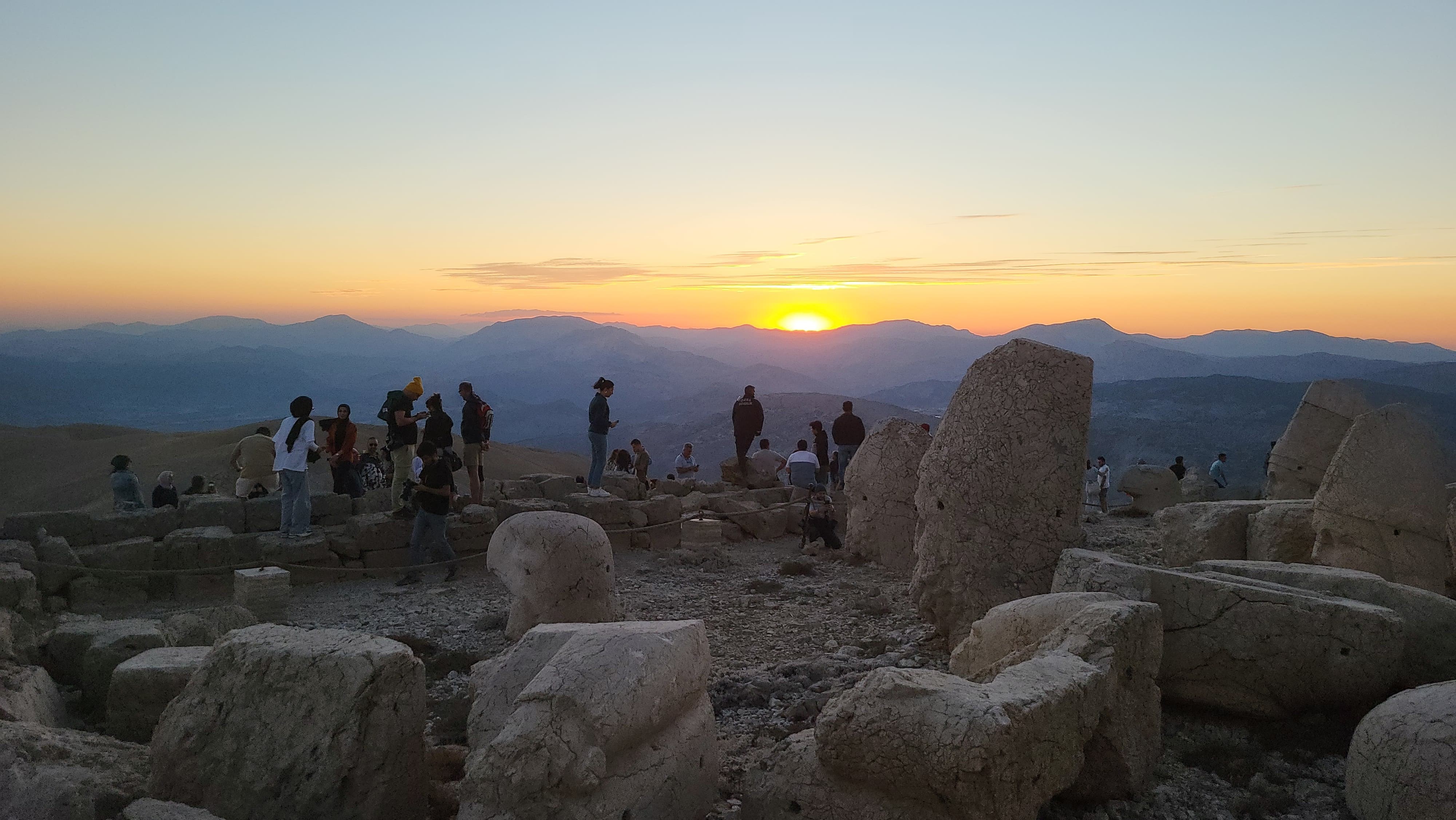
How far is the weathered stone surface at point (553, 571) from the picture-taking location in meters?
6.80

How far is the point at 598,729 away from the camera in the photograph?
3.47 meters

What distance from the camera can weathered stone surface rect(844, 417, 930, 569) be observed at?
1016cm

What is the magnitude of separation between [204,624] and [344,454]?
13.8ft

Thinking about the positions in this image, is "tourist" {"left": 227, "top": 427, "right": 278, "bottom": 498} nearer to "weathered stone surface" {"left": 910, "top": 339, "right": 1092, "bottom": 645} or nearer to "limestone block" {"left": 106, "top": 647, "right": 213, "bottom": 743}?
"limestone block" {"left": 106, "top": 647, "right": 213, "bottom": 743}

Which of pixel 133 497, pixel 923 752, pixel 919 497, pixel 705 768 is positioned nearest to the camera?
pixel 923 752

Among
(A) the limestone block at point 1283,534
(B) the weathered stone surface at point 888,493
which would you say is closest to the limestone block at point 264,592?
(B) the weathered stone surface at point 888,493

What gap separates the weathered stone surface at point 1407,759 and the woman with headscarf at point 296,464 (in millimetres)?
8732

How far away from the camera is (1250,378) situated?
6378 centimetres

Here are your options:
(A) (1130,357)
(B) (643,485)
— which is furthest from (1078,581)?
(A) (1130,357)

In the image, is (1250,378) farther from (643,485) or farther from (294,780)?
(294,780)

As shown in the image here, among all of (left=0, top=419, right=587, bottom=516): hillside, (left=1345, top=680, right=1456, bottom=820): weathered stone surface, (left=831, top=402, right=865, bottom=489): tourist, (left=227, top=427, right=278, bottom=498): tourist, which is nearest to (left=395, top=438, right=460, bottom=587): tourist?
(left=227, top=427, right=278, bottom=498): tourist

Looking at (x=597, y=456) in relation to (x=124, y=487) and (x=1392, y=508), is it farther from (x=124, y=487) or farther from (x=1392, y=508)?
(x=1392, y=508)

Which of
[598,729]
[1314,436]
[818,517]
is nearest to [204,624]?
[598,729]

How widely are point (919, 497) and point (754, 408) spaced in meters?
6.94
